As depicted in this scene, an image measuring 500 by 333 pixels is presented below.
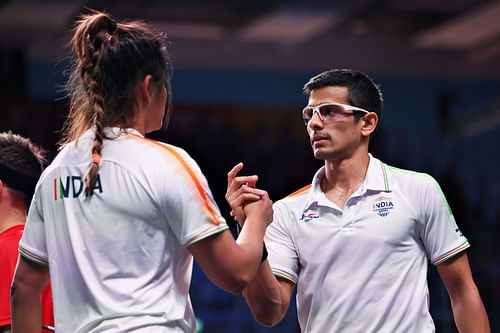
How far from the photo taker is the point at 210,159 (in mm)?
10016

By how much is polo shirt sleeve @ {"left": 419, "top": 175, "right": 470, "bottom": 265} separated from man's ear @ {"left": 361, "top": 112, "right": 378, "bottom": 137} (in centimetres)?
29

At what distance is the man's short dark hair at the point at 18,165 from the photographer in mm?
2770

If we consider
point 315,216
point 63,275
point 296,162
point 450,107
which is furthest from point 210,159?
point 63,275

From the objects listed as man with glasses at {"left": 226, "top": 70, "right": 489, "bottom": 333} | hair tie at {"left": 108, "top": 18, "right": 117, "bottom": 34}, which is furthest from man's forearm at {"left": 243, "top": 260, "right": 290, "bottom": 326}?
hair tie at {"left": 108, "top": 18, "right": 117, "bottom": 34}

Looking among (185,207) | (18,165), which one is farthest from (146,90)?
(18,165)

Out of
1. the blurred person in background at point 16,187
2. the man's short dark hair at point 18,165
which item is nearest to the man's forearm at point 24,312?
the blurred person in background at point 16,187

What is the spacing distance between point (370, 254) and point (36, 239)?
1.19 meters

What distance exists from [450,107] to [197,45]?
321 centimetres

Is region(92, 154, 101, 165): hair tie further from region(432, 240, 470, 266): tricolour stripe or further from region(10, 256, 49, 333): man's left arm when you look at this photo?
region(432, 240, 470, 266): tricolour stripe

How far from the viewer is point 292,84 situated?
10141 millimetres

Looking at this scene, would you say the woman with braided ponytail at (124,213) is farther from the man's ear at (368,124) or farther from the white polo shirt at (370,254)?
the man's ear at (368,124)

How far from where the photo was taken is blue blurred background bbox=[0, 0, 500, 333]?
8438 mm

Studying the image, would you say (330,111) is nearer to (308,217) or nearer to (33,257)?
(308,217)

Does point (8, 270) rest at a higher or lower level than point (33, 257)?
lower
